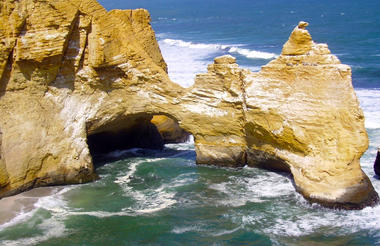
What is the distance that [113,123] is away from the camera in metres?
20.0

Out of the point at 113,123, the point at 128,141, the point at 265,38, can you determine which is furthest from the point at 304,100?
the point at 265,38

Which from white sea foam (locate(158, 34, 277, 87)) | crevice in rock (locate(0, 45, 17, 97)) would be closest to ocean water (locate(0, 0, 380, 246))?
crevice in rock (locate(0, 45, 17, 97))

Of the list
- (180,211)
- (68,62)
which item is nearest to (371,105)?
(180,211)

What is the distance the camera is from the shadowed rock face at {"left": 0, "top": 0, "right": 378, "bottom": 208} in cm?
1622

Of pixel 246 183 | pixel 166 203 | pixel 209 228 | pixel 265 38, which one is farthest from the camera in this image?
pixel 265 38

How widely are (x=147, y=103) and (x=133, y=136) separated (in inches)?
160

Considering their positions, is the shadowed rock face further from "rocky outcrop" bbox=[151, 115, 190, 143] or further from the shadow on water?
"rocky outcrop" bbox=[151, 115, 190, 143]

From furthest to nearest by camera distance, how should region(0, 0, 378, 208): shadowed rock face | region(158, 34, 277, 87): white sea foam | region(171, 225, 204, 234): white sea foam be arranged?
region(158, 34, 277, 87): white sea foam < region(0, 0, 378, 208): shadowed rock face < region(171, 225, 204, 234): white sea foam

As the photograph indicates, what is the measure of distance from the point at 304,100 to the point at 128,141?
9.27 m

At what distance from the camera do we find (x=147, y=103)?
19375mm

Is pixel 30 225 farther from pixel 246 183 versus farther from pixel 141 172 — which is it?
pixel 246 183

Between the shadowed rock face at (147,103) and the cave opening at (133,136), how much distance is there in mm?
1817

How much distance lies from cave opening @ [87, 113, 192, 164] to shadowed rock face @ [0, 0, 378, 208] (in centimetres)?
182

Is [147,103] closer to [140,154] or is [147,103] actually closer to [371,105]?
[140,154]
